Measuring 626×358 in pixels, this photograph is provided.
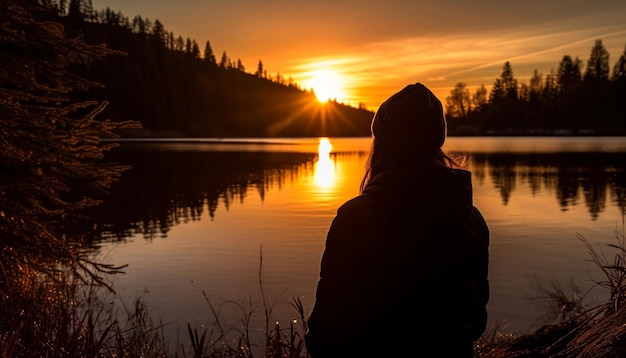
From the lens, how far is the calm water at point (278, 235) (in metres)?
12.6

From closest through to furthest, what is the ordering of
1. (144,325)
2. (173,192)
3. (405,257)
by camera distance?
(405,257)
(144,325)
(173,192)

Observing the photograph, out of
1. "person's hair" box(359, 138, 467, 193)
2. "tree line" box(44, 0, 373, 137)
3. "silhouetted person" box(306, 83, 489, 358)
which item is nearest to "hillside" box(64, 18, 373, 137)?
"tree line" box(44, 0, 373, 137)

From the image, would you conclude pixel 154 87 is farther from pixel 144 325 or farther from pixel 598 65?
pixel 144 325

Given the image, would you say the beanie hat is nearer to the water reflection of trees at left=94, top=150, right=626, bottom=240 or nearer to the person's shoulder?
the person's shoulder

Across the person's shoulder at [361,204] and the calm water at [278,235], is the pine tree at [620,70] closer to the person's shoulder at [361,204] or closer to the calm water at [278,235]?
the calm water at [278,235]

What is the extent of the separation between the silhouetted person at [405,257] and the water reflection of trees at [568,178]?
21.7 metres

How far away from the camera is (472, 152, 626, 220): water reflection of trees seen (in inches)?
1131

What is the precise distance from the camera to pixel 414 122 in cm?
259

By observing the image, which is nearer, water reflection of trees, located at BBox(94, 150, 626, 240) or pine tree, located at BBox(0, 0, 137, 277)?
pine tree, located at BBox(0, 0, 137, 277)

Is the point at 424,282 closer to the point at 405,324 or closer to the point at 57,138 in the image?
the point at 405,324

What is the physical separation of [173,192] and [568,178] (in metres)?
29.2

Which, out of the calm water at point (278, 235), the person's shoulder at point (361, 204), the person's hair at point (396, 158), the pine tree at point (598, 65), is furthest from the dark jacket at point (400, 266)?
the pine tree at point (598, 65)

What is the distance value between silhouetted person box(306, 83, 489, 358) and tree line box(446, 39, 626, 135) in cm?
12453

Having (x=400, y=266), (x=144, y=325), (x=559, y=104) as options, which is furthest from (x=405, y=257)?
(x=559, y=104)
